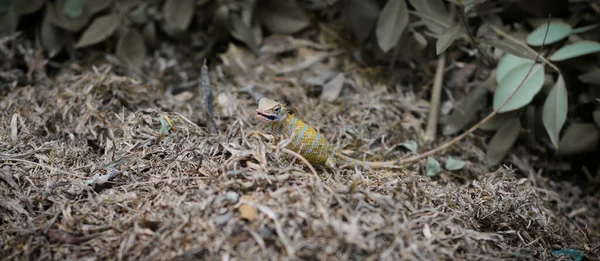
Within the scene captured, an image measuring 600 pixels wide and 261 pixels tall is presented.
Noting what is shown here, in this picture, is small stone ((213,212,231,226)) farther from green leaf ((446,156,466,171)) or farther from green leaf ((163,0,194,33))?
green leaf ((163,0,194,33))

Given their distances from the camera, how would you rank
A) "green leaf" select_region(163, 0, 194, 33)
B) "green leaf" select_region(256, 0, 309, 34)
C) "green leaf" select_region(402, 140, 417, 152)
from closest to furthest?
1. "green leaf" select_region(402, 140, 417, 152)
2. "green leaf" select_region(163, 0, 194, 33)
3. "green leaf" select_region(256, 0, 309, 34)

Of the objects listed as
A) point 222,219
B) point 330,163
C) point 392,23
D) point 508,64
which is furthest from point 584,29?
point 222,219

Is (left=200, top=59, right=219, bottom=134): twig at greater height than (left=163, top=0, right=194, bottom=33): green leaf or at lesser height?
lesser

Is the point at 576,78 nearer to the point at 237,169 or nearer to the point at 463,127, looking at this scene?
the point at 463,127

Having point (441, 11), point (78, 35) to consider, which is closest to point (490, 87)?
point (441, 11)

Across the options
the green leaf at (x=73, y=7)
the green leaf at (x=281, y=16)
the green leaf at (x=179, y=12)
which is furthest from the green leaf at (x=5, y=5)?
the green leaf at (x=281, y=16)

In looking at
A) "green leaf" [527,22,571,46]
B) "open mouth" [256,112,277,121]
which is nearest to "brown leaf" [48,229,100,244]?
"open mouth" [256,112,277,121]

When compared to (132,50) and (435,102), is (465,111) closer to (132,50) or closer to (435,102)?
(435,102)
